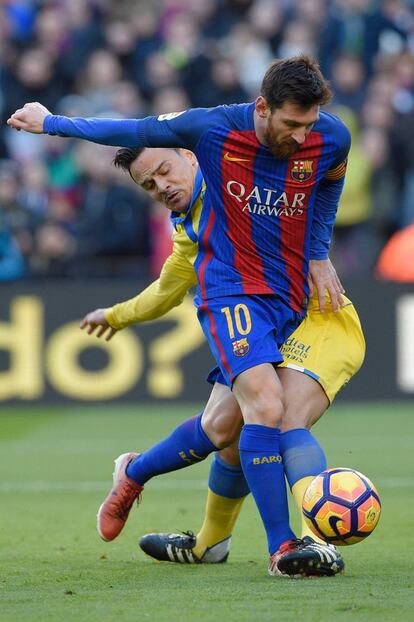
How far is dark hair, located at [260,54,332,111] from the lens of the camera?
17.7 ft

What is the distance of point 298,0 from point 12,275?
202 inches

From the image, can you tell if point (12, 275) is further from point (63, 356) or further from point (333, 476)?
point (333, 476)

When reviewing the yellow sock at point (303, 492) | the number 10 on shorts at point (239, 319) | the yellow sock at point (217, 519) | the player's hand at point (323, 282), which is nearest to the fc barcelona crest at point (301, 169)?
the player's hand at point (323, 282)

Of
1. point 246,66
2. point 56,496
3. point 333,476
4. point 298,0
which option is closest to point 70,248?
point 246,66

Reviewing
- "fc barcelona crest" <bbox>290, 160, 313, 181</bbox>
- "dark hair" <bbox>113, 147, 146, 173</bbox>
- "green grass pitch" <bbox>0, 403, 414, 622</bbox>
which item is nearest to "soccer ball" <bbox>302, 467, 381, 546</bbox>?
"green grass pitch" <bbox>0, 403, 414, 622</bbox>

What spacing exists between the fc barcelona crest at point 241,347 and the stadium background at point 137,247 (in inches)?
61.7

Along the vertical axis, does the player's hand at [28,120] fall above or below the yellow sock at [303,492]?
above

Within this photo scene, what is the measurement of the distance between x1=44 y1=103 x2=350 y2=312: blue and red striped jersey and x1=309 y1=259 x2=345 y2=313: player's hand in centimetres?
6

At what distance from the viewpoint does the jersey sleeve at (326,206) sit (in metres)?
5.89

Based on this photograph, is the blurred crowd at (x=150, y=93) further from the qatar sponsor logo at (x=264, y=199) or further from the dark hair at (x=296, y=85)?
the dark hair at (x=296, y=85)

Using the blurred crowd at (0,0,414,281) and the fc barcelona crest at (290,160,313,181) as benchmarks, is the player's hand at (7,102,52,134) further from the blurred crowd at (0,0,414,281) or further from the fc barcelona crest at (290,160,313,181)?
the blurred crowd at (0,0,414,281)

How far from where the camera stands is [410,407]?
1348 cm

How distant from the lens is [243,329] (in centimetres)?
567

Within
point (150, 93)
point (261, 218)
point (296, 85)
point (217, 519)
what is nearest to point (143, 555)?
point (217, 519)
